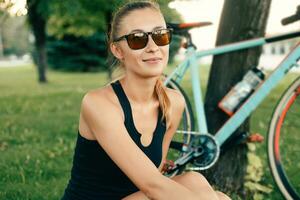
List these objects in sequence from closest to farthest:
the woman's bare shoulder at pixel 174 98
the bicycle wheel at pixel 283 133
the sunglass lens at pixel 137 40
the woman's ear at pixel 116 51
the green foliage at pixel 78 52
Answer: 1. the sunglass lens at pixel 137 40
2. the woman's ear at pixel 116 51
3. the woman's bare shoulder at pixel 174 98
4. the bicycle wheel at pixel 283 133
5. the green foliage at pixel 78 52

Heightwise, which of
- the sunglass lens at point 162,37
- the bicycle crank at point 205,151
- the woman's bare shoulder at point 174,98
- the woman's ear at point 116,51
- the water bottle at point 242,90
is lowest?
the bicycle crank at point 205,151

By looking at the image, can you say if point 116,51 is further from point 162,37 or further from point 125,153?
point 125,153

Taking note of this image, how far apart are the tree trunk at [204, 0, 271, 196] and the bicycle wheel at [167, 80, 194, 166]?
14 cm

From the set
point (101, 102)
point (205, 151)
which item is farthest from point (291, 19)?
Result: point (101, 102)

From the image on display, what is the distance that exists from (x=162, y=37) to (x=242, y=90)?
4.20 ft

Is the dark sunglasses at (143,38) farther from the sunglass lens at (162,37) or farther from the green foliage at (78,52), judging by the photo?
the green foliage at (78,52)

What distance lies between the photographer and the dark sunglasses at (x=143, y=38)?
7.70 feet

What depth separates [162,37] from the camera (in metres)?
2.39

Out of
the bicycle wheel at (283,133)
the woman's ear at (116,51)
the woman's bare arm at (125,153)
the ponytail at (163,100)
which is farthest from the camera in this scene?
the bicycle wheel at (283,133)

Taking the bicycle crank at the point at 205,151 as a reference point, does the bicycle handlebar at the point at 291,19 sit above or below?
above

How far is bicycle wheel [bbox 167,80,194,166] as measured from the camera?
11.6 feet

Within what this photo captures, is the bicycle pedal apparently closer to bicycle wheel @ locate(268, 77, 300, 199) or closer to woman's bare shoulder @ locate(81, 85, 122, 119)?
bicycle wheel @ locate(268, 77, 300, 199)

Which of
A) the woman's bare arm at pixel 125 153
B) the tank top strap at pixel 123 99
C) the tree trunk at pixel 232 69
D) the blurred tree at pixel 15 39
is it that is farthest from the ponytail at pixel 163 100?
the blurred tree at pixel 15 39

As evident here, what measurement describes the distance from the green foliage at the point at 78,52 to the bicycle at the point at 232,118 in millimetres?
27994
